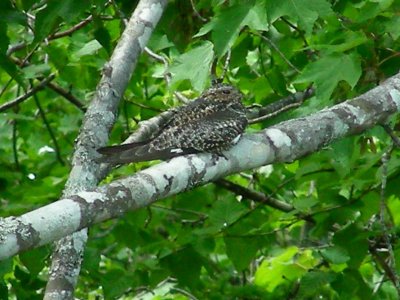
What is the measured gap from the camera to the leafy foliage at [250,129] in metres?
4.45

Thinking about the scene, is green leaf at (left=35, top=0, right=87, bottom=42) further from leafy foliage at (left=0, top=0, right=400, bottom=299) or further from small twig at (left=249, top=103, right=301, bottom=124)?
small twig at (left=249, top=103, right=301, bottom=124)

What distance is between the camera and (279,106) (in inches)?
211

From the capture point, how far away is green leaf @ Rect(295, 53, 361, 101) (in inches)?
173

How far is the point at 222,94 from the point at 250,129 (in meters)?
1.08

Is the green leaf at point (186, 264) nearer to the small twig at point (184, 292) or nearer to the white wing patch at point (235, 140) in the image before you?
the small twig at point (184, 292)

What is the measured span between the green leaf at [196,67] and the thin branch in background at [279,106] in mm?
549

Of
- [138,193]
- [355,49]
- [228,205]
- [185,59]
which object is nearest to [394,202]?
[228,205]

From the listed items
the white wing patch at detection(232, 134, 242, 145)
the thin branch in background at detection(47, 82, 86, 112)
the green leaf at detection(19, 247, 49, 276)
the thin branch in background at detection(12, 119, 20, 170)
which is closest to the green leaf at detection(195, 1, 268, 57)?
the white wing patch at detection(232, 134, 242, 145)

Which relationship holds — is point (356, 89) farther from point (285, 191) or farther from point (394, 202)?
point (285, 191)

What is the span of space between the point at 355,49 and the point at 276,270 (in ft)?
6.20

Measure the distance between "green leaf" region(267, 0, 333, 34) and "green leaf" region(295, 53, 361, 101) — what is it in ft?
2.11

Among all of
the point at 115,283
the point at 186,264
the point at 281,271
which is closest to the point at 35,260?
the point at 115,283

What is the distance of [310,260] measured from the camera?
6270mm

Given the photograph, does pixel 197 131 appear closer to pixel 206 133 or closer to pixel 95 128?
pixel 206 133
